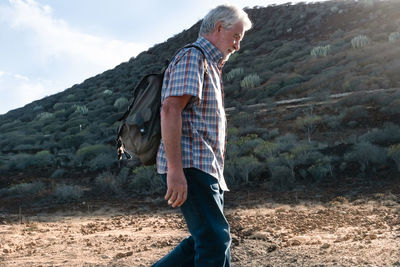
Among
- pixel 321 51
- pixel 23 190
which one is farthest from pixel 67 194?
pixel 321 51

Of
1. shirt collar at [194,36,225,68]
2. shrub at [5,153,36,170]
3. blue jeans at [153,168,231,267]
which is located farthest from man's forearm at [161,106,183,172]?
shrub at [5,153,36,170]

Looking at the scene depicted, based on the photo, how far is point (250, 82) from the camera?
22.9 metres

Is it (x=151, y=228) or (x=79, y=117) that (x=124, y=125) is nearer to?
(x=151, y=228)

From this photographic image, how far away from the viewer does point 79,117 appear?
79.9 ft

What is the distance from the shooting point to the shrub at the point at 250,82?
22.6 m

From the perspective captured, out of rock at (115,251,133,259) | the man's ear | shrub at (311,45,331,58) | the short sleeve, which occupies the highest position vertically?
shrub at (311,45,331,58)

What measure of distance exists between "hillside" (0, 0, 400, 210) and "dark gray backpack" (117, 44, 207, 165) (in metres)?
6.75

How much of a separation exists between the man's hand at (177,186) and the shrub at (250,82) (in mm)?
20795

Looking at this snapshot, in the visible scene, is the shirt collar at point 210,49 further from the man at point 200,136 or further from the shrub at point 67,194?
the shrub at point 67,194

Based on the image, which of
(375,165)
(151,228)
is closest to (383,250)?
(151,228)

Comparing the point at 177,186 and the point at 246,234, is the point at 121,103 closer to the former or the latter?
the point at 246,234

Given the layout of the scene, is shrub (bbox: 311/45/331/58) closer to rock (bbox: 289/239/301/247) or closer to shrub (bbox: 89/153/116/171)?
shrub (bbox: 89/153/116/171)

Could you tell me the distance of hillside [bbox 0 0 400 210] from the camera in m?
9.90

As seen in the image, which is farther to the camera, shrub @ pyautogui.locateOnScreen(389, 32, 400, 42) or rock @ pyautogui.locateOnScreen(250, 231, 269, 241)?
shrub @ pyautogui.locateOnScreen(389, 32, 400, 42)
